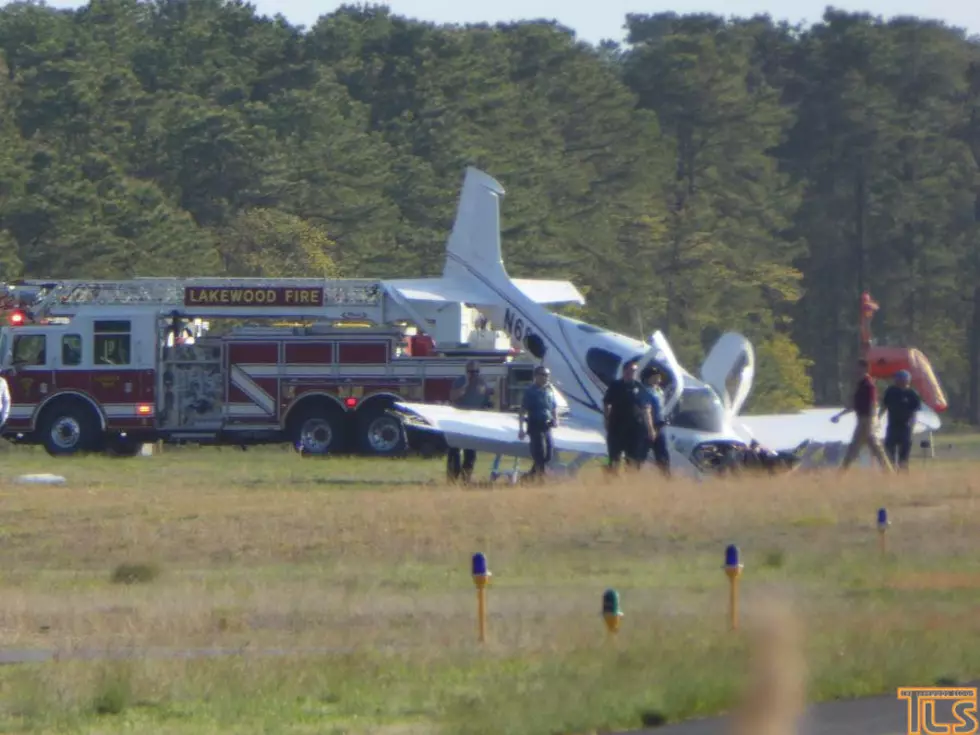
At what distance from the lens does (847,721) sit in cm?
855

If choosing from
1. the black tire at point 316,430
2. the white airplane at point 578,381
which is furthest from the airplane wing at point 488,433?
the black tire at point 316,430

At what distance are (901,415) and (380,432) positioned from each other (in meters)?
10.3

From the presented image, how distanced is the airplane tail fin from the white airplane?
0.02 metres

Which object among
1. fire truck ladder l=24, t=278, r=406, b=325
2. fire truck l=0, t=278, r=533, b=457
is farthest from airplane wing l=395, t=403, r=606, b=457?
fire truck ladder l=24, t=278, r=406, b=325

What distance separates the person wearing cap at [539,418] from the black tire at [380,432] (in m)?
8.13

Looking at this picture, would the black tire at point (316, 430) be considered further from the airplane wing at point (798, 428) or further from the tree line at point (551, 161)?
the tree line at point (551, 161)

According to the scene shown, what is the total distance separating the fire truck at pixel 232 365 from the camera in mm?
30094

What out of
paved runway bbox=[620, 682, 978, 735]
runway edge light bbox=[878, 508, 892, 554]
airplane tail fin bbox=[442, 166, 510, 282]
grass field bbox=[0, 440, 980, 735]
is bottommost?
paved runway bbox=[620, 682, 978, 735]

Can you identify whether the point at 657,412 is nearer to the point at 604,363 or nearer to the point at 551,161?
the point at 604,363

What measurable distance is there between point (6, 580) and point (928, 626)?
7045 mm

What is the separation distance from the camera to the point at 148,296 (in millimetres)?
30797

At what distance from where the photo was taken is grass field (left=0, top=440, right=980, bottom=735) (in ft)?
29.3

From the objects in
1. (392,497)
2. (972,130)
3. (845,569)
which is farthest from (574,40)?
(845,569)

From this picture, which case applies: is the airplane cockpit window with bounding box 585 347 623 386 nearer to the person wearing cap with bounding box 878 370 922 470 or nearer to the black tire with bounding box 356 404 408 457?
the person wearing cap with bounding box 878 370 922 470
